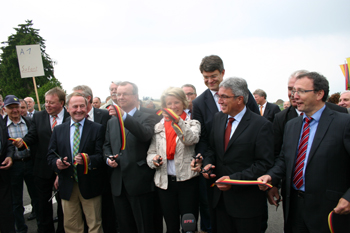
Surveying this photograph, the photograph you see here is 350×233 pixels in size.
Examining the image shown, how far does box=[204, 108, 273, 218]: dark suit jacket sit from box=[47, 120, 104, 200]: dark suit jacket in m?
1.85

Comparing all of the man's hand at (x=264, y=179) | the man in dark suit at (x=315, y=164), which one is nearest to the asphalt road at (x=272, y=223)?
the man in dark suit at (x=315, y=164)

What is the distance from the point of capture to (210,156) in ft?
9.26

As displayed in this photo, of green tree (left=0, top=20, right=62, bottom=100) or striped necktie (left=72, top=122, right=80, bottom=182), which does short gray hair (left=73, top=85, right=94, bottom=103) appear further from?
green tree (left=0, top=20, right=62, bottom=100)

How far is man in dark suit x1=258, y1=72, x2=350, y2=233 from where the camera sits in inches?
82.5

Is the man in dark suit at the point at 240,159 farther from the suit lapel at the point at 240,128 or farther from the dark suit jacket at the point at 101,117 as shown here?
the dark suit jacket at the point at 101,117

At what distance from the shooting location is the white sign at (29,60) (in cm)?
723

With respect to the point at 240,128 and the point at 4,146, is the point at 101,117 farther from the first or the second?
the point at 240,128

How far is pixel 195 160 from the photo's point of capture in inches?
106

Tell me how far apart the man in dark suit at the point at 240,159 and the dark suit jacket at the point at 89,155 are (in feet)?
5.58

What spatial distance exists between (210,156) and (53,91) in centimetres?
292

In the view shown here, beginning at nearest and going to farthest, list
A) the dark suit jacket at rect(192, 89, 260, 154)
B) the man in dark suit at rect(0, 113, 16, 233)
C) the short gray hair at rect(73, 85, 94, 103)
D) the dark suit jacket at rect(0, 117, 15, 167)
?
the dark suit jacket at rect(192, 89, 260, 154), the man in dark suit at rect(0, 113, 16, 233), the dark suit jacket at rect(0, 117, 15, 167), the short gray hair at rect(73, 85, 94, 103)

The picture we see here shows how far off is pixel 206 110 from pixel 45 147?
280 cm

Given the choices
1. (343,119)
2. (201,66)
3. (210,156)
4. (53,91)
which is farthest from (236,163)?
(53,91)

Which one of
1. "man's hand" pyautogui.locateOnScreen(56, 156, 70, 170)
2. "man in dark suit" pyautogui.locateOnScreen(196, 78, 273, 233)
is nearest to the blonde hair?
"man in dark suit" pyautogui.locateOnScreen(196, 78, 273, 233)
